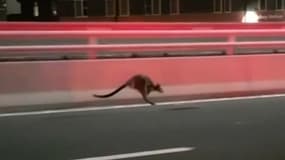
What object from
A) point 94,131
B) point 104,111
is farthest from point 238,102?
point 94,131

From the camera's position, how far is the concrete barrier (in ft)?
39.8

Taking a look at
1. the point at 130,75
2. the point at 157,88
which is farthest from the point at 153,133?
the point at 130,75

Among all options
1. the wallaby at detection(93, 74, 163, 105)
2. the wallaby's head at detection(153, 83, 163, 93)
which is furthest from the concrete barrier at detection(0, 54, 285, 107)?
the wallaby's head at detection(153, 83, 163, 93)

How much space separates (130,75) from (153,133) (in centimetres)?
331

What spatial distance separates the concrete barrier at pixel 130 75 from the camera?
39.8 ft

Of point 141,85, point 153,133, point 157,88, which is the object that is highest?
point 141,85

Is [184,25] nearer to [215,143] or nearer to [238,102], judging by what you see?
[238,102]

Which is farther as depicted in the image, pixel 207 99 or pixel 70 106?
pixel 207 99

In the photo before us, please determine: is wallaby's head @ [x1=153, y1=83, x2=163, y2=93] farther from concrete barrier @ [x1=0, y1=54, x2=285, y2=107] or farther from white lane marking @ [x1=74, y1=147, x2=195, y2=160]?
white lane marking @ [x1=74, y1=147, x2=195, y2=160]

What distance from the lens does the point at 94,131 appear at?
999cm

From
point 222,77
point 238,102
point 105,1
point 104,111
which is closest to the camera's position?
point 104,111

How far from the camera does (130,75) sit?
13023 millimetres

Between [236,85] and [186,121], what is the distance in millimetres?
3418

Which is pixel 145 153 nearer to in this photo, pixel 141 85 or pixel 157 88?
pixel 141 85
